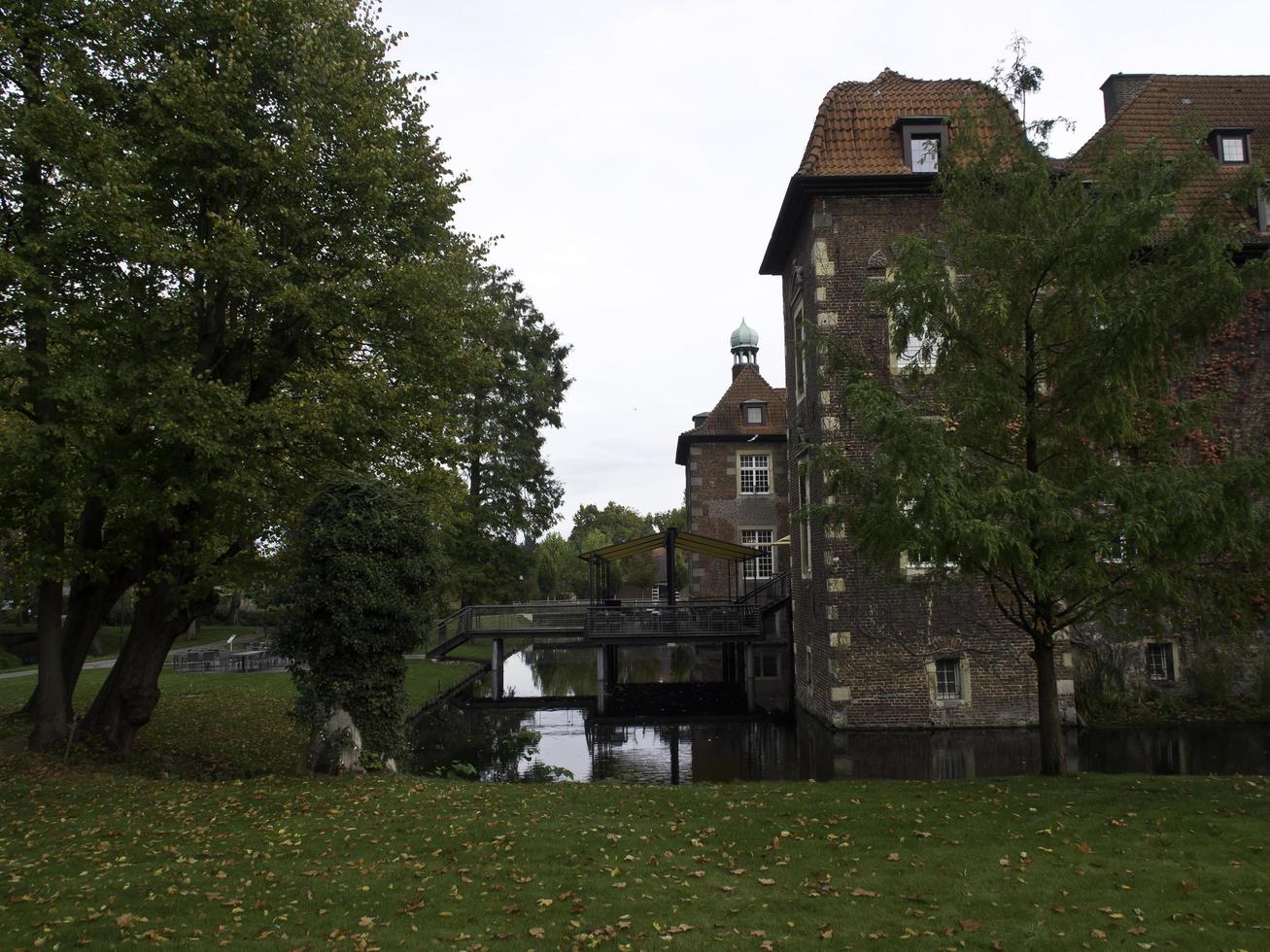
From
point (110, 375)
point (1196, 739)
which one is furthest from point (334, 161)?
point (1196, 739)

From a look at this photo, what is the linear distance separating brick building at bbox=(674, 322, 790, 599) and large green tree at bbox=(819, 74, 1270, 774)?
907 inches

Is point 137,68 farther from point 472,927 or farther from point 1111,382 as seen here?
point 1111,382

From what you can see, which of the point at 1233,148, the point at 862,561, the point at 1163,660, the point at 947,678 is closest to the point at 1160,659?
the point at 1163,660

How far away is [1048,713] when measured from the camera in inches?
441

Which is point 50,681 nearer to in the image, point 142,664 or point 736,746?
point 142,664

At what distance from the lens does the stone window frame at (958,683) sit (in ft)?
58.9

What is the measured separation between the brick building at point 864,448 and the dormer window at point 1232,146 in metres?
0.17

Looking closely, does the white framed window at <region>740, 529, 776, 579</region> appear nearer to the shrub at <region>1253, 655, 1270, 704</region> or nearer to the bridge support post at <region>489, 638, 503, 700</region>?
the bridge support post at <region>489, 638, 503, 700</region>

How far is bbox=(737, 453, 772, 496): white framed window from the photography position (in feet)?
115

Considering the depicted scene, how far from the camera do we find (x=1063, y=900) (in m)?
6.20

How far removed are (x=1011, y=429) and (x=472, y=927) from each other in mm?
8543

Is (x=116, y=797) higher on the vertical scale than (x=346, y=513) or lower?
lower

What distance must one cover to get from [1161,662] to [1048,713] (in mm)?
10377

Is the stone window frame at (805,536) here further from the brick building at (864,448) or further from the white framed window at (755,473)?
the white framed window at (755,473)
